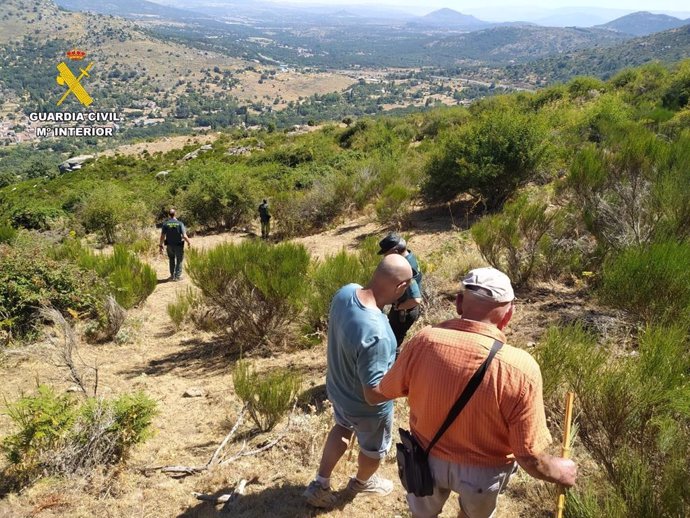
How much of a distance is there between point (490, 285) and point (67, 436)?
2997 millimetres

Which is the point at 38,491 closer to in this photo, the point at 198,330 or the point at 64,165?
the point at 198,330

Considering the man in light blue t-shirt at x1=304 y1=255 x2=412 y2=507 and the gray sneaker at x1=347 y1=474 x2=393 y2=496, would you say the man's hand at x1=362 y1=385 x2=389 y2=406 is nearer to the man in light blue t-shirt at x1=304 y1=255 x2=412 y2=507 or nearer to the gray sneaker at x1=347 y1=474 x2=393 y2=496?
the man in light blue t-shirt at x1=304 y1=255 x2=412 y2=507

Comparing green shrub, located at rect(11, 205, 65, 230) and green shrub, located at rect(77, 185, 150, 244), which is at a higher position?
green shrub, located at rect(77, 185, 150, 244)

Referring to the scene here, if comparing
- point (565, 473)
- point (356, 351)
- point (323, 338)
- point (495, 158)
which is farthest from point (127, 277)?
point (495, 158)

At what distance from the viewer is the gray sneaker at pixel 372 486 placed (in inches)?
117

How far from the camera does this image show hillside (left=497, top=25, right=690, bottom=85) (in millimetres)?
128250

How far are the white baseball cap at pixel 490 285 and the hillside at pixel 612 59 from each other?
435ft

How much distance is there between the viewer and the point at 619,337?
425 cm

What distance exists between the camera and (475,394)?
6.23ft

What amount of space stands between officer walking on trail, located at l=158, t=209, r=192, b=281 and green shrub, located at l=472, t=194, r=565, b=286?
5332 millimetres

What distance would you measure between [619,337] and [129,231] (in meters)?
12.9

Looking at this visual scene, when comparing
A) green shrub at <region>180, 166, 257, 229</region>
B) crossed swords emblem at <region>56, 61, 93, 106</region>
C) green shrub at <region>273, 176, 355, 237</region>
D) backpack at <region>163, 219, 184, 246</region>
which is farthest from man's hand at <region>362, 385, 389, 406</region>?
crossed swords emblem at <region>56, 61, 93, 106</region>

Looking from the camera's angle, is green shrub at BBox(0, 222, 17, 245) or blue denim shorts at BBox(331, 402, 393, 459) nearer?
blue denim shorts at BBox(331, 402, 393, 459)

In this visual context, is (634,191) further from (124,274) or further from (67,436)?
(124,274)
